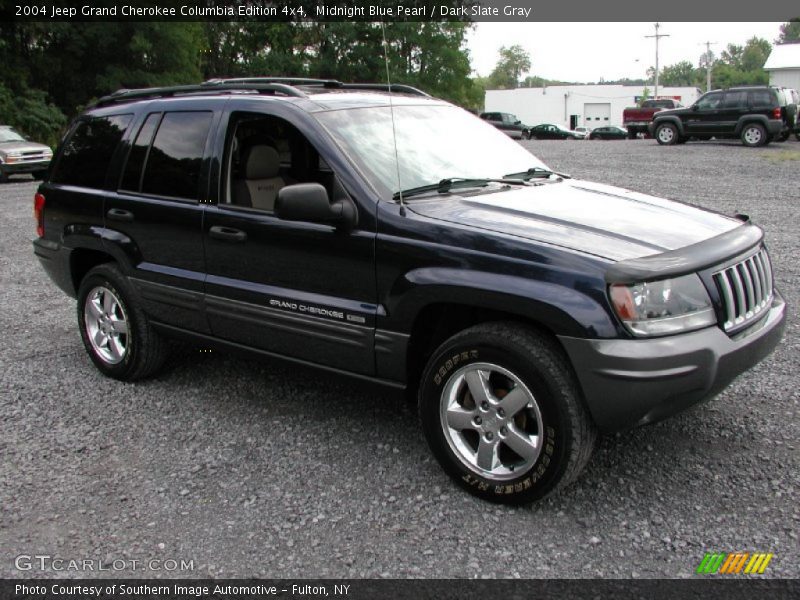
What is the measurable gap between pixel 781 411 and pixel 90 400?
13.3 feet

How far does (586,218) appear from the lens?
143 inches

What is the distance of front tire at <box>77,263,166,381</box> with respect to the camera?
16.2ft

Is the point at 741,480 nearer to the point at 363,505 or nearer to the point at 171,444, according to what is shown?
the point at 363,505

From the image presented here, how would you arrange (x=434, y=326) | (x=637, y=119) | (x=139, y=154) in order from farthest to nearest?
1. (x=637, y=119)
2. (x=139, y=154)
3. (x=434, y=326)

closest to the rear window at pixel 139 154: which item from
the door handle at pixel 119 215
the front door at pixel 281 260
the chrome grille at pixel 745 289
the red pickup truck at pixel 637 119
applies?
the door handle at pixel 119 215

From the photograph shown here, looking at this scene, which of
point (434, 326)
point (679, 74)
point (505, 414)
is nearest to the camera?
point (505, 414)

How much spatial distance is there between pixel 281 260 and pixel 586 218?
154cm

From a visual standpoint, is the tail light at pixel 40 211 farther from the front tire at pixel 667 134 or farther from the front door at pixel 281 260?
the front tire at pixel 667 134

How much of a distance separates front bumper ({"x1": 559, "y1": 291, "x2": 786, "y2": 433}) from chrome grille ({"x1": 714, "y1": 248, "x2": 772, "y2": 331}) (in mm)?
157

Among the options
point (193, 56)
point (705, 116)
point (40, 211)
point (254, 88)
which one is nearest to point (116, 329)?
point (40, 211)

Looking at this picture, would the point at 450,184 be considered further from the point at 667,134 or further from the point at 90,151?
the point at 667,134

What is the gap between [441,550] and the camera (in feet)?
10.4

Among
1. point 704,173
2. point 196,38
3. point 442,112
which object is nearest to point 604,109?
point 196,38

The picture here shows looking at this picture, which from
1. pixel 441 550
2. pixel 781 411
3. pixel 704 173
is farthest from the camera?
pixel 704 173
